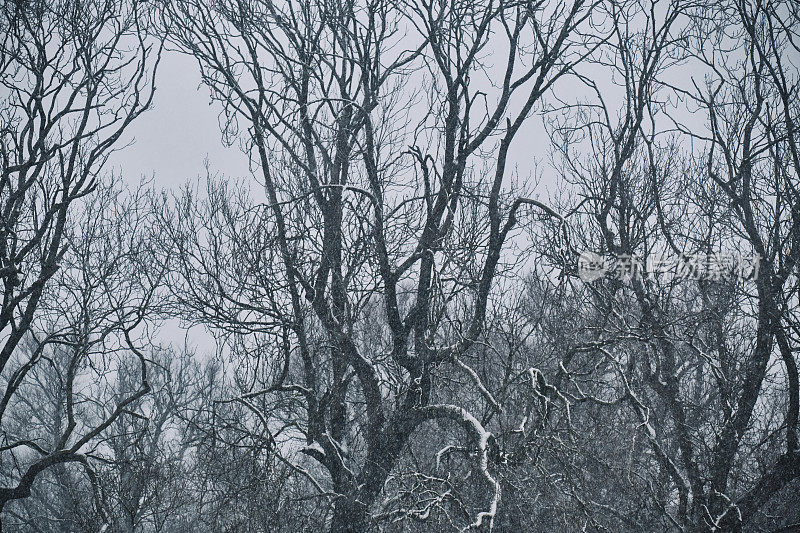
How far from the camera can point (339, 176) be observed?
8102mm

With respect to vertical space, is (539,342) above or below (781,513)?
above

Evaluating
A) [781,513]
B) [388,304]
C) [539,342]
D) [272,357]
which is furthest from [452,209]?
[781,513]

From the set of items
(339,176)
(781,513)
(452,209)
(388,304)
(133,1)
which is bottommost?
(781,513)

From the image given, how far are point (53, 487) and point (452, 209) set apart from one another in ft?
52.5

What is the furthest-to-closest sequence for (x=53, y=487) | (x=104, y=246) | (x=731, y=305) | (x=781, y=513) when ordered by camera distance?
(x=53, y=487) → (x=104, y=246) → (x=781, y=513) → (x=731, y=305)

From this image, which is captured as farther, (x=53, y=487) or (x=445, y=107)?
(x=53, y=487)

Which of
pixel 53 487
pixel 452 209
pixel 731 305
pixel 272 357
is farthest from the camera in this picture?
pixel 53 487

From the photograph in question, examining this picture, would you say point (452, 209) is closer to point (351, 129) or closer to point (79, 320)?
point (351, 129)

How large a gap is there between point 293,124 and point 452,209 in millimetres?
2390

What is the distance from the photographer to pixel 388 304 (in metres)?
6.68


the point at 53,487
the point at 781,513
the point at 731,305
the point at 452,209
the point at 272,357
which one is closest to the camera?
the point at 272,357

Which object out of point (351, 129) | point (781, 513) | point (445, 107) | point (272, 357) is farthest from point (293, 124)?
point (781, 513)

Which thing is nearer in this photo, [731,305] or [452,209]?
[452,209]

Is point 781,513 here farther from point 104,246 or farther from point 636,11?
point 104,246
